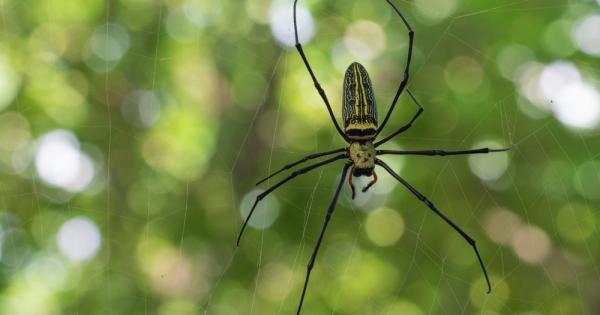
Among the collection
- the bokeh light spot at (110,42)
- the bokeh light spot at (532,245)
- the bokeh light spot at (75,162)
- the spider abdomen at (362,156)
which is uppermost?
the bokeh light spot at (110,42)

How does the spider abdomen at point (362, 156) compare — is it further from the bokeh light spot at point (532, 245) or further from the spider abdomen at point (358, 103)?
the bokeh light spot at point (532, 245)

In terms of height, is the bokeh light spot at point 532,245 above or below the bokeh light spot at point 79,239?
above

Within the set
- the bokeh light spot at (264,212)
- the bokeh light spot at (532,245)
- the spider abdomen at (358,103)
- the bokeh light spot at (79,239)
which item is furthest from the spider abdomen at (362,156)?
the bokeh light spot at (79,239)

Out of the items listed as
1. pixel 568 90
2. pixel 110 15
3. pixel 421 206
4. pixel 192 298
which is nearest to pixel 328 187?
pixel 421 206

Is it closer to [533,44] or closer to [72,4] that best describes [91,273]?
[72,4]

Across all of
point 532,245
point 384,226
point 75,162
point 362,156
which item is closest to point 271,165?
point 384,226

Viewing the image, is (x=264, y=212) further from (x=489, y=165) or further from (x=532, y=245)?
(x=532, y=245)
